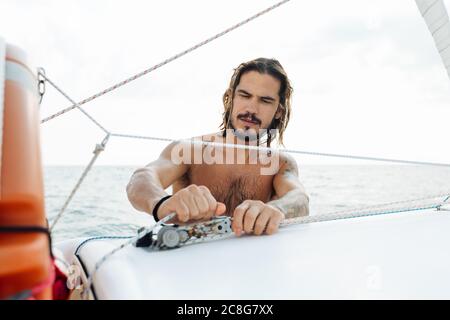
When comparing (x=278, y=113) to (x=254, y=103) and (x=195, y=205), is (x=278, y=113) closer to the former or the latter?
(x=254, y=103)

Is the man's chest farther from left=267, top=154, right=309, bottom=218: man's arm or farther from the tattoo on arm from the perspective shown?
the tattoo on arm

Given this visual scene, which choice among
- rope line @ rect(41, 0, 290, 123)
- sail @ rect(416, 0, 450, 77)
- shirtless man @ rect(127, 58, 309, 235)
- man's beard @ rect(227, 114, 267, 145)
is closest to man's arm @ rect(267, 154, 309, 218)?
shirtless man @ rect(127, 58, 309, 235)

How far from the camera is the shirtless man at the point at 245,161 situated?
1375mm

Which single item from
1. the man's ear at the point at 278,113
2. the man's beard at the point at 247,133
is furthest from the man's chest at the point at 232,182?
the man's ear at the point at 278,113

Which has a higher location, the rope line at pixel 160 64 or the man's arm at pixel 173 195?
the rope line at pixel 160 64

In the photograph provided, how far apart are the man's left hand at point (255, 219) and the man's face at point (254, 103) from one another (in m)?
0.93

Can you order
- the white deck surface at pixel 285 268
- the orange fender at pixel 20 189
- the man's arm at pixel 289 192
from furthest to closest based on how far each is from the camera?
the man's arm at pixel 289 192 < the white deck surface at pixel 285 268 < the orange fender at pixel 20 189

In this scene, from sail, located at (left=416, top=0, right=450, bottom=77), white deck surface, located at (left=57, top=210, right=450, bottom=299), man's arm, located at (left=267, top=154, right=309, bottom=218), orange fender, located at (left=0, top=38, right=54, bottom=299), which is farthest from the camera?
sail, located at (left=416, top=0, right=450, bottom=77)

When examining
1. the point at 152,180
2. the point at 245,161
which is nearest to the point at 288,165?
the point at 245,161

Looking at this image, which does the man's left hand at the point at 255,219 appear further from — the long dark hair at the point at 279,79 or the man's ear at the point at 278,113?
Answer: the man's ear at the point at 278,113

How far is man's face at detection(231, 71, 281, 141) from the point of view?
1832 mm

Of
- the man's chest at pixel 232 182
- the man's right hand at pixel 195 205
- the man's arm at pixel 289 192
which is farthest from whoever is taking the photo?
the man's chest at pixel 232 182
